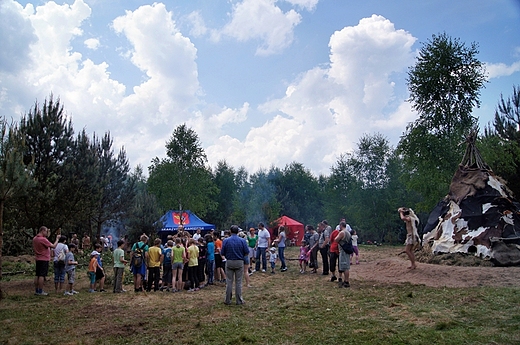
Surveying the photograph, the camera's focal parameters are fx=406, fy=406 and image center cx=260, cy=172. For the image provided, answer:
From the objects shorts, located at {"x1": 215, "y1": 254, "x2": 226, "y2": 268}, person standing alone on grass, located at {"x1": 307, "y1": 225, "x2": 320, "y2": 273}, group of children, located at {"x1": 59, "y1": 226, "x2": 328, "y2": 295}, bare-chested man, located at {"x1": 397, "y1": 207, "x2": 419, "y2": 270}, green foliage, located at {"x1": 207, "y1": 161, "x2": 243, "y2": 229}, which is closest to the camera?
group of children, located at {"x1": 59, "y1": 226, "x2": 328, "y2": 295}

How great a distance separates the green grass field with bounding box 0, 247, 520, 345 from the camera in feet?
20.7

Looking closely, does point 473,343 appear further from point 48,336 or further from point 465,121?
point 465,121

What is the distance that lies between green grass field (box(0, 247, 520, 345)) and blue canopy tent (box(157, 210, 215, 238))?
17.2 meters

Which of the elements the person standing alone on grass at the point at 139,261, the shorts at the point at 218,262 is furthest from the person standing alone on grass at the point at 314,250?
the person standing alone on grass at the point at 139,261

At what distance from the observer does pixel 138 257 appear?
39.7ft

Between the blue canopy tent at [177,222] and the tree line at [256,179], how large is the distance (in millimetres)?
821

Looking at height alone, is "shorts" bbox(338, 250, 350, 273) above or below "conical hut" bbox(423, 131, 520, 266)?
below

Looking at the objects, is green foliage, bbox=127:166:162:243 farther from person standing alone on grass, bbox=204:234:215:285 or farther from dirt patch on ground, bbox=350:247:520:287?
dirt patch on ground, bbox=350:247:520:287

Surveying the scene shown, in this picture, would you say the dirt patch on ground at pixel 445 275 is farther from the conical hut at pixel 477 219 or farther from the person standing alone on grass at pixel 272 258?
the person standing alone on grass at pixel 272 258

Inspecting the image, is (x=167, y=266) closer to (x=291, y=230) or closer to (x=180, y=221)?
(x=180, y=221)

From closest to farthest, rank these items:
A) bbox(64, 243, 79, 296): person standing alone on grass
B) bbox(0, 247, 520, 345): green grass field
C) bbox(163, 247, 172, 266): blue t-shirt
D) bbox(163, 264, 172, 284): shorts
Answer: bbox(0, 247, 520, 345): green grass field, bbox(64, 243, 79, 296): person standing alone on grass, bbox(163, 247, 172, 266): blue t-shirt, bbox(163, 264, 172, 284): shorts

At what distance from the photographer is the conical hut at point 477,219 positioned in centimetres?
1339

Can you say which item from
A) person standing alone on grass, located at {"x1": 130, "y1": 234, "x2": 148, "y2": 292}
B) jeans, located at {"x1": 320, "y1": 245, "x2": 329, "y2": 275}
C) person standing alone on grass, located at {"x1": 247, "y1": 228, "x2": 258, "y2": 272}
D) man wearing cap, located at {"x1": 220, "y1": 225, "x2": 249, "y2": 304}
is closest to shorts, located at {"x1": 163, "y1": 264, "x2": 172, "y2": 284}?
person standing alone on grass, located at {"x1": 130, "y1": 234, "x2": 148, "y2": 292}

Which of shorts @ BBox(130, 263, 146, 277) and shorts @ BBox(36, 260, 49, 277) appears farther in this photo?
shorts @ BBox(130, 263, 146, 277)
